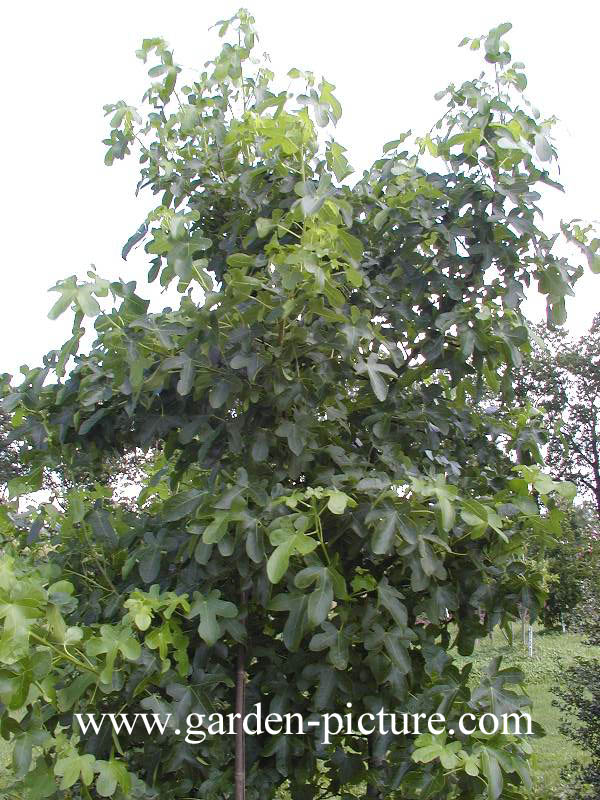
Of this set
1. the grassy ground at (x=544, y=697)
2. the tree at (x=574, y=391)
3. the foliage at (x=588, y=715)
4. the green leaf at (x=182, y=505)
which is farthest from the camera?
the tree at (x=574, y=391)

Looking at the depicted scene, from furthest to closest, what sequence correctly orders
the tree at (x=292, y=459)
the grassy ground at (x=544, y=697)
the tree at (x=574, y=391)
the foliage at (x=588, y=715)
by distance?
the tree at (x=574, y=391) < the grassy ground at (x=544, y=697) < the foliage at (x=588, y=715) < the tree at (x=292, y=459)

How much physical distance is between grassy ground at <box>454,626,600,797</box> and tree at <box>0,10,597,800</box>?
0.59 meters

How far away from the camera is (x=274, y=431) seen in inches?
83.7

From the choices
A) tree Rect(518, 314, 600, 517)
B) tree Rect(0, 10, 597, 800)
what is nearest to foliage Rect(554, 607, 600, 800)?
tree Rect(0, 10, 597, 800)

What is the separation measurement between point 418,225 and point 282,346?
564mm

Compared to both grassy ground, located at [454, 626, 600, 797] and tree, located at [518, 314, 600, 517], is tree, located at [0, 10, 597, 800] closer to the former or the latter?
grassy ground, located at [454, 626, 600, 797]

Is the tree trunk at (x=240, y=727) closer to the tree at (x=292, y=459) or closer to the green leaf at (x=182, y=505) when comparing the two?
the tree at (x=292, y=459)

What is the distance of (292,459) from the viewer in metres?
2.08

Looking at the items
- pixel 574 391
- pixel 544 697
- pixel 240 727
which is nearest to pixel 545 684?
pixel 544 697

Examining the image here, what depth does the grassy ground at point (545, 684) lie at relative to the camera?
200 inches

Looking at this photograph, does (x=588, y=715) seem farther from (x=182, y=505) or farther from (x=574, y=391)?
(x=574, y=391)

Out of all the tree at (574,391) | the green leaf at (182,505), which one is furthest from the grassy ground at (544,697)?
the tree at (574,391)

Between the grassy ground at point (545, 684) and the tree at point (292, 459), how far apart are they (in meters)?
0.59

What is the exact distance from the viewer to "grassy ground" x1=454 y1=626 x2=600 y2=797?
5070 mm
